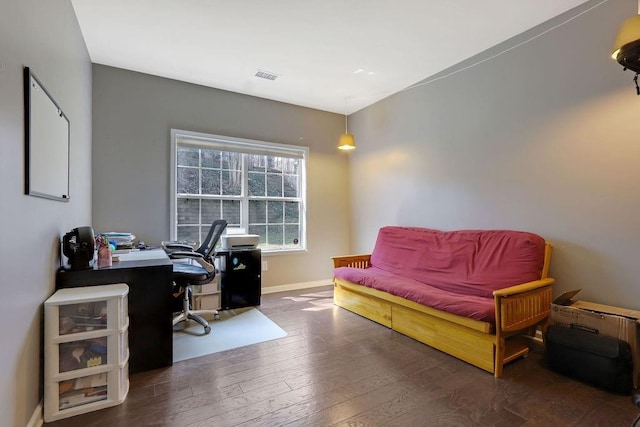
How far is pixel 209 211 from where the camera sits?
4.00 m

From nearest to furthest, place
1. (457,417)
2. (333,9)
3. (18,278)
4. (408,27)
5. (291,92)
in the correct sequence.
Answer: (18,278), (457,417), (333,9), (408,27), (291,92)

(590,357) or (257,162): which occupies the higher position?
(257,162)

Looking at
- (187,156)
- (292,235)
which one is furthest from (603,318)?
(187,156)

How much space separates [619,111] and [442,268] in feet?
6.00

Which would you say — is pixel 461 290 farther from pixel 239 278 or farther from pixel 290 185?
pixel 290 185

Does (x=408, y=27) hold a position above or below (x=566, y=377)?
above

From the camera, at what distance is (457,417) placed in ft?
5.51

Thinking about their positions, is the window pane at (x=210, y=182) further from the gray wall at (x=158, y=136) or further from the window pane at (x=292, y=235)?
the window pane at (x=292, y=235)

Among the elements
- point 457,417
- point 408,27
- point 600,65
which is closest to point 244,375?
point 457,417

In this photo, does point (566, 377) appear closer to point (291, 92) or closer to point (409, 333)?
point (409, 333)

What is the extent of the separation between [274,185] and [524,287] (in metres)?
3.30

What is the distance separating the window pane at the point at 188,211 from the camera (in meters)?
3.80

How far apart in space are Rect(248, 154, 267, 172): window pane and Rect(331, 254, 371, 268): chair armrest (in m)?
1.70

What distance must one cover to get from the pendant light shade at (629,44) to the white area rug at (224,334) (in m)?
3.00
